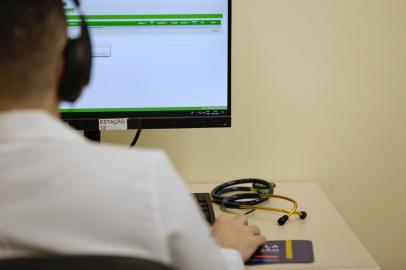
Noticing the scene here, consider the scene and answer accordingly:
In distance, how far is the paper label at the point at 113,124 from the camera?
129 centimetres

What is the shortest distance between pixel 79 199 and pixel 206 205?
700 mm

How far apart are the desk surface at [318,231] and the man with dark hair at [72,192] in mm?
430

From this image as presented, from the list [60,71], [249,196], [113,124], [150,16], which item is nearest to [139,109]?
[113,124]

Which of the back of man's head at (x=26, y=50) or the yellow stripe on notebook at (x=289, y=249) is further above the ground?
the back of man's head at (x=26, y=50)

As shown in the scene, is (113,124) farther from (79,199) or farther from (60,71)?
(79,199)

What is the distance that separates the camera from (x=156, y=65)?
128cm

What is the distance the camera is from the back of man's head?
673mm

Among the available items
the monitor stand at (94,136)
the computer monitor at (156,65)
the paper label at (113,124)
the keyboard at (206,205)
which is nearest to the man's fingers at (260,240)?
the keyboard at (206,205)

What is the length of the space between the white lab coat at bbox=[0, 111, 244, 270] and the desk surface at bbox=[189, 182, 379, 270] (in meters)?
0.45

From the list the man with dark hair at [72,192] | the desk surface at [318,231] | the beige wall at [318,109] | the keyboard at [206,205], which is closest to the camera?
the man with dark hair at [72,192]

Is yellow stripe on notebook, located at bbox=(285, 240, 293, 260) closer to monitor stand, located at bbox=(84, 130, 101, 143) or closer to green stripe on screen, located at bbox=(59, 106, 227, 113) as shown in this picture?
green stripe on screen, located at bbox=(59, 106, 227, 113)

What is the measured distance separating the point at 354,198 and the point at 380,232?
0.50 feet

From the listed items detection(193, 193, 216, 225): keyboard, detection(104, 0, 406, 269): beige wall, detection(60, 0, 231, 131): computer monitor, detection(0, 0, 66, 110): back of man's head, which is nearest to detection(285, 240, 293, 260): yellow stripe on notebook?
detection(193, 193, 216, 225): keyboard

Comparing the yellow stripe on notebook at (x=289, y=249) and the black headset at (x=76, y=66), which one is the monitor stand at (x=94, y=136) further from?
the yellow stripe on notebook at (x=289, y=249)
